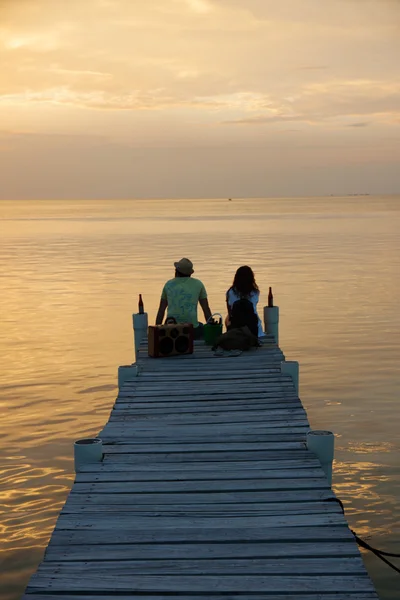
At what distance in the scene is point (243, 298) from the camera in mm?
12906

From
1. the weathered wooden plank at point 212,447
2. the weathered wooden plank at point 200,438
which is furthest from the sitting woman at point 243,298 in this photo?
the weathered wooden plank at point 212,447

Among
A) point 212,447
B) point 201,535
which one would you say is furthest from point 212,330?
point 201,535

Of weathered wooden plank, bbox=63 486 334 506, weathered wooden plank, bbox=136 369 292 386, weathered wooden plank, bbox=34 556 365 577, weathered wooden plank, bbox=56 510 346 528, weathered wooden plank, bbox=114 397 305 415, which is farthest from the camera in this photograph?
weathered wooden plank, bbox=136 369 292 386

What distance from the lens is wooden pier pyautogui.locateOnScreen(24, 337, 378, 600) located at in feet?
17.0

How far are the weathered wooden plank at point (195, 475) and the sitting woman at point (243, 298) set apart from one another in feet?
18.5

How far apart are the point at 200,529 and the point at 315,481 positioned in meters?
1.42

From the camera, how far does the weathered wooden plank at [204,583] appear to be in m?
5.12

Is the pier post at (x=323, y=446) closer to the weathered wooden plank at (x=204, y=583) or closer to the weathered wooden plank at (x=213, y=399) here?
the weathered wooden plank at (x=213, y=399)

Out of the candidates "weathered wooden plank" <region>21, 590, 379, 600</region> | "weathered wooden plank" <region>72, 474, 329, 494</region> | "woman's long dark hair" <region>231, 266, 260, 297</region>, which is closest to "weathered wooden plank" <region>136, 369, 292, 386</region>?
"woman's long dark hair" <region>231, 266, 260, 297</region>

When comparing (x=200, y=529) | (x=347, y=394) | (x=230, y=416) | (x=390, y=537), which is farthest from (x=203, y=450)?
(x=347, y=394)

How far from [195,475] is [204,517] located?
99 cm

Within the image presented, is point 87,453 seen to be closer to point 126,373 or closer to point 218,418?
point 218,418

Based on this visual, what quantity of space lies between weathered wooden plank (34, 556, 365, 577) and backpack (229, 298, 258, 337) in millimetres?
7473

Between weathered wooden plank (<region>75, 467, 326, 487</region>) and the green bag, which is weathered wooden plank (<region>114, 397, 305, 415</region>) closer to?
weathered wooden plank (<region>75, 467, 326, 487</region>)
